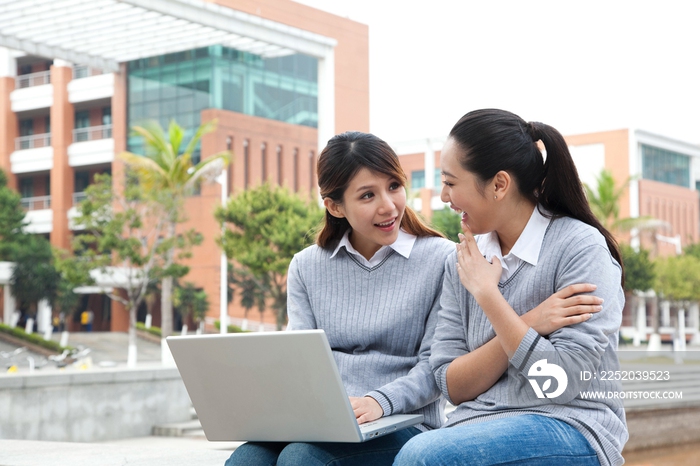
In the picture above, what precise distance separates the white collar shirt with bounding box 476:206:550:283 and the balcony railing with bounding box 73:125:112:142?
31.8 meters

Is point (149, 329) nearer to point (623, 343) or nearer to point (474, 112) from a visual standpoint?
point (623, 343)

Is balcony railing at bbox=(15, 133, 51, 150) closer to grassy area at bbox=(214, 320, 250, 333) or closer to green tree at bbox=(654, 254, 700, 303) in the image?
grassy area at bbox=(214, 320, 250, 333)

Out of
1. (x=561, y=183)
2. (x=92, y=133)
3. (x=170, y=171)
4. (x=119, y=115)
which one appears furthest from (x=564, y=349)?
(x=92, y=133)

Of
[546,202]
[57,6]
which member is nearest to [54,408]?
[546,202]

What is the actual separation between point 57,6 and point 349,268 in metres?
20.8

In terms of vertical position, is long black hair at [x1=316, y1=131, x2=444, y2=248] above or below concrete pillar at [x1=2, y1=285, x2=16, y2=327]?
above

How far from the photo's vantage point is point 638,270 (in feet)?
92.5

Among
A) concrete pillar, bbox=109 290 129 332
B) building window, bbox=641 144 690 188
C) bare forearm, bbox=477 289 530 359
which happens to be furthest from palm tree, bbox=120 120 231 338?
building window, bbox=641 144 690 188

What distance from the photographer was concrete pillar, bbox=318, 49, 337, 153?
93.6 feet

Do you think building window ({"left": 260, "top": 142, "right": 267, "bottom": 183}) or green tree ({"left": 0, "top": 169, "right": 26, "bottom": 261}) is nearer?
green tree ({"left": 0, "top": 169, "right": 26, "bottom": 261})

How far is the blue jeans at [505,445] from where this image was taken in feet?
5.41

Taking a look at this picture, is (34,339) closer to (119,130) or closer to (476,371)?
(119,130)

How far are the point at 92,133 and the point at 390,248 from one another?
1250 inches

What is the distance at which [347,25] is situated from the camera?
3578cm
